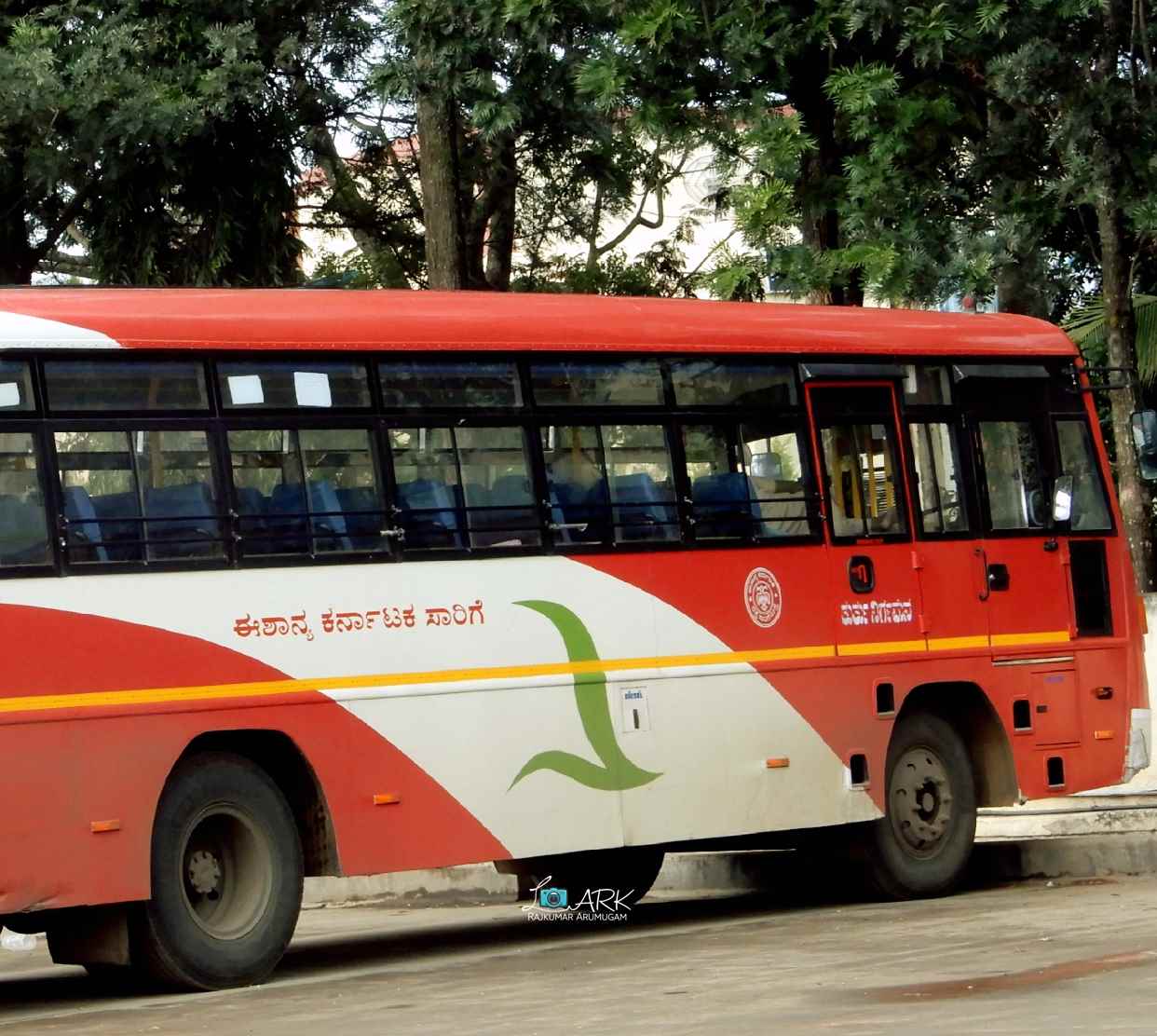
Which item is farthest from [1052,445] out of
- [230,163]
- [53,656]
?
[230,163]

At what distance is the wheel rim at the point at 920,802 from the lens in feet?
44.7

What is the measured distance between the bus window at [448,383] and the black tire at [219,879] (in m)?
1.99

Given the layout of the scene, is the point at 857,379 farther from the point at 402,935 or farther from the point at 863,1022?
the point at 863,1022

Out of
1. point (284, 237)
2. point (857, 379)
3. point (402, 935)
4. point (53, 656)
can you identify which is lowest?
point (402, 935)

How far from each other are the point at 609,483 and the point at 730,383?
110 centimetres

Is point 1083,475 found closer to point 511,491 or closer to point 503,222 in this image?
point 511,491

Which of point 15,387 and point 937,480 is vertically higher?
point 15,387

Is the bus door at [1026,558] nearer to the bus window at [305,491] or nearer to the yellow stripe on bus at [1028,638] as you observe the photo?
A: the yellow stripe on bus at [1028,638]

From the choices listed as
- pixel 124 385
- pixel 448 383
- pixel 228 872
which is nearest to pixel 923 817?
pixel 448 383

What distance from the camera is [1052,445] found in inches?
565

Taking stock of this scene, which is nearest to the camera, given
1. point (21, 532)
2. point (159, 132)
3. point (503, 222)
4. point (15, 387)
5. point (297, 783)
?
point (21, 532)

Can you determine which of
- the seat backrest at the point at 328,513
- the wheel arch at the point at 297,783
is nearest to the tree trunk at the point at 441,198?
the seat backrest at the point at 328,513

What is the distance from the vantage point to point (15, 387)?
33.6 feet

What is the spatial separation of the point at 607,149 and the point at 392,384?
9.83m
